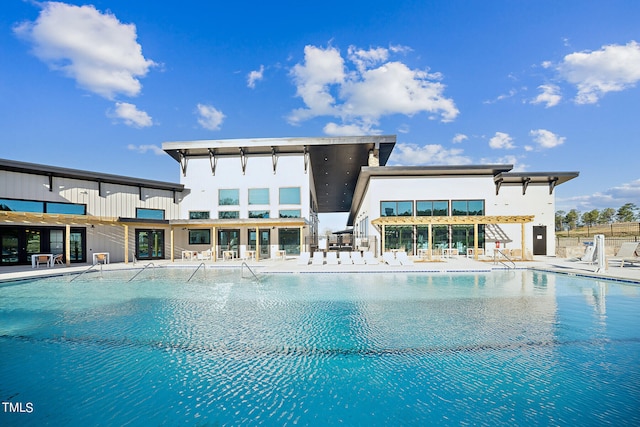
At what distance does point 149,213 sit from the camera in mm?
20047

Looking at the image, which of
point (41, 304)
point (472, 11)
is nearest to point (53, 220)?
point (41, 304)

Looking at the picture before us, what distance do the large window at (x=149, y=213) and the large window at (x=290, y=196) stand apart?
8519 mm

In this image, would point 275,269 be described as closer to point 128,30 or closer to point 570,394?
point 570,394

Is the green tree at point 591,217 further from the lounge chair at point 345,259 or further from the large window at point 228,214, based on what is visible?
the large window at point 228,214

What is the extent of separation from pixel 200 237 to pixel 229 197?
3.53 m

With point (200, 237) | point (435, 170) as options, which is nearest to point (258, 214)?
point (200, 237)

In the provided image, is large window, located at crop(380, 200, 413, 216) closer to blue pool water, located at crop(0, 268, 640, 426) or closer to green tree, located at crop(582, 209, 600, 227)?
blue pool water, located at crop(0, 268, 640, 426)

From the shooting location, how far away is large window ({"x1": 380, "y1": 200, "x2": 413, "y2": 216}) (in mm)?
20406

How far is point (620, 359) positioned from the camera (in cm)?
440

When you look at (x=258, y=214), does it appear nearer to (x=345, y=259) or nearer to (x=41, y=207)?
(x=345, y=259)

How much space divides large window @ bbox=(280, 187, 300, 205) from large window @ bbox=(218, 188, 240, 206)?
327cm

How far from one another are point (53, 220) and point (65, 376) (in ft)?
48.2

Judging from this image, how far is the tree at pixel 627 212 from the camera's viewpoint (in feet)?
179

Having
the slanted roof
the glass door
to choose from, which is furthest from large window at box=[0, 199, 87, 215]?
the glass door
